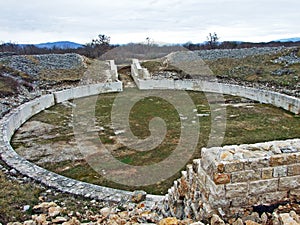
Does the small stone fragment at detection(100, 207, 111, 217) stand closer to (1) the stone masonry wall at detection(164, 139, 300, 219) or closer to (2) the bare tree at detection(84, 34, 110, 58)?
(1) the stone masonry wall at detection(164, 139, 300, 219)

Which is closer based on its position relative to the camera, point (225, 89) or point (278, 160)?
point (278, 160)

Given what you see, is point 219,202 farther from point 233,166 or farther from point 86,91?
point 86,91

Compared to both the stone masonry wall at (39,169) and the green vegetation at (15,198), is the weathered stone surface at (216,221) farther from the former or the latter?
the green vegetation at (15,198)

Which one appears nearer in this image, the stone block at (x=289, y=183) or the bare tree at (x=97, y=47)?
the stone block at (x=289, y=183)

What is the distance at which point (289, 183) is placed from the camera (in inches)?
141

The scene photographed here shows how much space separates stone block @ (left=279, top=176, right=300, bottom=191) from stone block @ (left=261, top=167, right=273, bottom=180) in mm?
153

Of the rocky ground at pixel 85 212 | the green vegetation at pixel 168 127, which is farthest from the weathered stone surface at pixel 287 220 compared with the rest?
the green vegetation at pixel 168 127

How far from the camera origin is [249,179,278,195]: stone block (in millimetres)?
3484

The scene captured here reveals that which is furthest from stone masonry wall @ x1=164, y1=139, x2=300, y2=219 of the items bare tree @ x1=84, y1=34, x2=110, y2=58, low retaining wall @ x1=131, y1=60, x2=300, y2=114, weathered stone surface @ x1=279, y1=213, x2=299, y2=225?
bare tree @ x1=84, y1=34, x2=110, y2=58

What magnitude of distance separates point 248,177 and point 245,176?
37mm

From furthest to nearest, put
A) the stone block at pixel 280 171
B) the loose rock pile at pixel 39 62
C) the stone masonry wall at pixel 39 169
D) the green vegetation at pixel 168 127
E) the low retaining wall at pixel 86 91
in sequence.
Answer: the loose rock pile at pixel 39 62, the low retaining wall at pixel 86 91, the green vegetation at pixel 168 127, the stone masonry wall at pixel 39 169, the stone block at pixel 280 171

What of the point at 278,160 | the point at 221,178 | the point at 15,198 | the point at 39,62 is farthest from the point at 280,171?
the point at 39,62

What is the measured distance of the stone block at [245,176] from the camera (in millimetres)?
3443

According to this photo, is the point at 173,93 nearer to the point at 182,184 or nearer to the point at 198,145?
the point at 198,145
